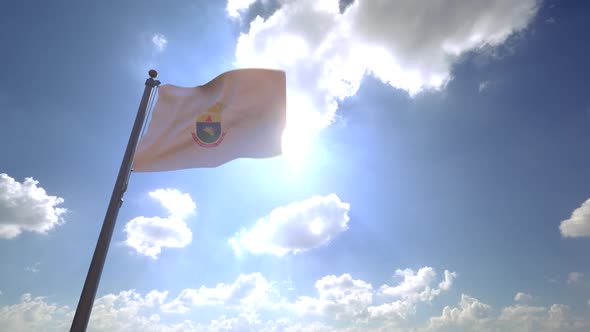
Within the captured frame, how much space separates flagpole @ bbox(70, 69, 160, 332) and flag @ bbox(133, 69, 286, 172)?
1.35m

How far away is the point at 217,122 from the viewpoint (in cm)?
1195

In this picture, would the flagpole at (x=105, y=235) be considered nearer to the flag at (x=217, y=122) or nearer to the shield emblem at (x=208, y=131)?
the flag at (x=217, y=122)

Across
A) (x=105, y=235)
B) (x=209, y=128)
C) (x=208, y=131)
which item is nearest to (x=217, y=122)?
(x=209, y=128)

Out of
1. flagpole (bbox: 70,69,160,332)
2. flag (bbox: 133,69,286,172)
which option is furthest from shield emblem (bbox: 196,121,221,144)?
flagpole (bbox: 70,69,160,332)

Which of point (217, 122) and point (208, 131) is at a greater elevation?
point (217, 122)

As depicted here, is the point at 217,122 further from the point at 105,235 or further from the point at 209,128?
the point at 105,235

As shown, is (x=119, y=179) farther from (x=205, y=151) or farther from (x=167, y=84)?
(x=167, y=84)

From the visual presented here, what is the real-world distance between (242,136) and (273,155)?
140 centimetres

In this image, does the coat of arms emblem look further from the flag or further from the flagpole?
the flagpole

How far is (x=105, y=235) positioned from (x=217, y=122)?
5575 mm

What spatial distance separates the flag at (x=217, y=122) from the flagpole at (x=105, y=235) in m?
1.35

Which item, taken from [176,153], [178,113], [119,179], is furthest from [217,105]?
[119,179]

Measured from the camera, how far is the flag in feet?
36.5

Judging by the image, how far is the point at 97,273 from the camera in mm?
7277
